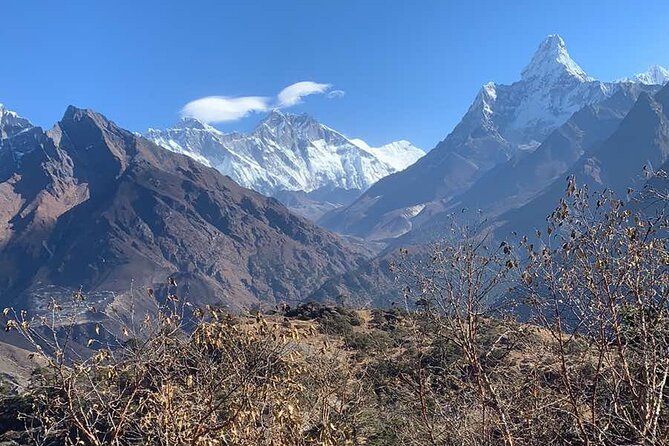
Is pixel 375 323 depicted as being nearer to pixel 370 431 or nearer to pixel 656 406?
pixel 370 431

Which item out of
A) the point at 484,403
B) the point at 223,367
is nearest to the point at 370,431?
the point at 223,367

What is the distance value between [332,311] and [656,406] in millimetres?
34733

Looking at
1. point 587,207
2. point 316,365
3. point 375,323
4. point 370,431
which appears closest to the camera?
point 587,207

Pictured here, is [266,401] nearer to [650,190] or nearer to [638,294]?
[638,294]

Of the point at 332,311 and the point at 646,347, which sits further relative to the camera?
the point at 332,311

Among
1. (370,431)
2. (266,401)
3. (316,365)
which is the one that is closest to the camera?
(266,401)

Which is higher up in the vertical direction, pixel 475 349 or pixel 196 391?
pixel 475 349

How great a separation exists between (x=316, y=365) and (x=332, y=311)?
27.1m

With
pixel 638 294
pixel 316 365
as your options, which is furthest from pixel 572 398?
pixel 316 365

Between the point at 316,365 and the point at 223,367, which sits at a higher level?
the point at 223,367

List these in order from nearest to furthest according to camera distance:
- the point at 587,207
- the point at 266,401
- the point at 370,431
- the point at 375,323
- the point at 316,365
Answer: the point at 266,401, the point at 587,207, the point at 316,365, the point at 370,431, the point at 375,323

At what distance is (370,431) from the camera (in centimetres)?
1809

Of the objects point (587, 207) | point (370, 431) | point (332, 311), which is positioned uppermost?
point (587, 207)

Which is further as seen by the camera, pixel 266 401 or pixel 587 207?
pixel 587 207
